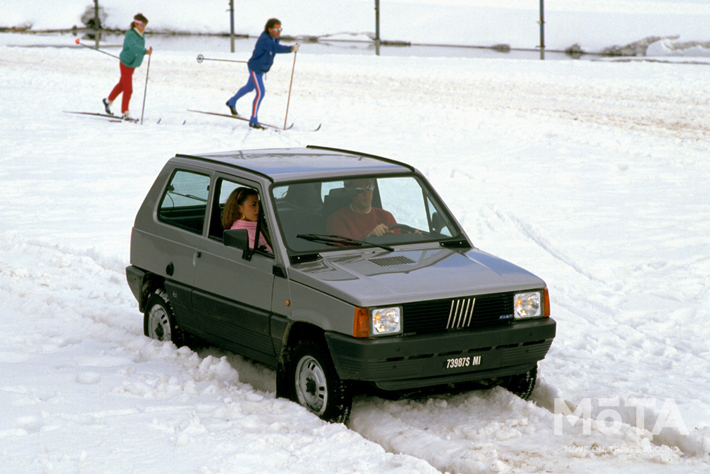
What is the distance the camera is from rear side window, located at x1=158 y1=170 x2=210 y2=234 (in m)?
6.65

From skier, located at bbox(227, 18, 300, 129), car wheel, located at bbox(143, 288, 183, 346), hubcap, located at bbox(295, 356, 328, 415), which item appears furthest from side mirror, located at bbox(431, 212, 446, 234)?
skier, located at bbox(227, 18, 300, 129)

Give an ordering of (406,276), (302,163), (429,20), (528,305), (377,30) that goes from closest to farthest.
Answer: (406,276) < (528,305) < (302,163) < (377,30) < (429,20)

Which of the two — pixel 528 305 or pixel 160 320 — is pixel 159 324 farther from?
pixel 528 305

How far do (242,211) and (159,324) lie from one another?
4.47ft

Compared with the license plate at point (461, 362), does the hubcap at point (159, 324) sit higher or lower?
lower

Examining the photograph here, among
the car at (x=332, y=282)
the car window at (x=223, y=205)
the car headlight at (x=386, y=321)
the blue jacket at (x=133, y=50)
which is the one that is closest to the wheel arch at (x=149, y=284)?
the car at (x=332, y=282)

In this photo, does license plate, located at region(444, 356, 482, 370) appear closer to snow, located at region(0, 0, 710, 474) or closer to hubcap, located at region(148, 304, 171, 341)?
snow, located at region(0, 0, 710, 474)

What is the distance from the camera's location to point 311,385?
5.54 meters

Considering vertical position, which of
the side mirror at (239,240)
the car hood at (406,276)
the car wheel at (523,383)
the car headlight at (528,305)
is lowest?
the car wheel at (523,383)

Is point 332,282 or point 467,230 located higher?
point 332,282

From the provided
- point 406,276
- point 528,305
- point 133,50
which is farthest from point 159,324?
point 133,50

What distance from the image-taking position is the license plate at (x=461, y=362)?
205 inches

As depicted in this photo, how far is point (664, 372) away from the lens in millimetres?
6332

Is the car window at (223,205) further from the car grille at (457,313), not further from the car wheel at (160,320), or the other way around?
the car grille at (457,313)
